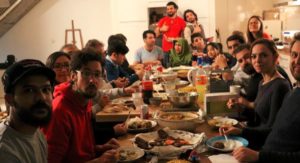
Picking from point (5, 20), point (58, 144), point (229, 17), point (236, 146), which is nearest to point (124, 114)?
point (58, 144)

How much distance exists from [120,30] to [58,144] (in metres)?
5.39

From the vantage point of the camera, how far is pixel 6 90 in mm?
1288

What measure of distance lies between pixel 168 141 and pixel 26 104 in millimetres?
725

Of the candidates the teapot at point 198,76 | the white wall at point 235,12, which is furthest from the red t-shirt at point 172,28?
the teapot at point 198,76

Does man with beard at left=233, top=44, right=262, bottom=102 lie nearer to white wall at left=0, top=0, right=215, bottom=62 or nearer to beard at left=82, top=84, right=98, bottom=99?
beard at left=82, top=84, right=98, bottom=99

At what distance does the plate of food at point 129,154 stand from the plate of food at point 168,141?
0.03 meters

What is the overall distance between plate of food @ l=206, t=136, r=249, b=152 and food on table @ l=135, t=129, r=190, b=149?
132 mm

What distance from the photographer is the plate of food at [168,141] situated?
1.56 m

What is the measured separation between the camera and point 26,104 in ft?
4.29

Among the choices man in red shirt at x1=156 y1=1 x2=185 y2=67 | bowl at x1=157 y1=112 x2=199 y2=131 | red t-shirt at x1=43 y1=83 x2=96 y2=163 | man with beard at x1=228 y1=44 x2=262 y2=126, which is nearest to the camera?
red t-shirt at x1=43 y1=83 x2=96 y2=163

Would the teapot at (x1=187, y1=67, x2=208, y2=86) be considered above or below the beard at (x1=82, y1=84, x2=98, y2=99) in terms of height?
below

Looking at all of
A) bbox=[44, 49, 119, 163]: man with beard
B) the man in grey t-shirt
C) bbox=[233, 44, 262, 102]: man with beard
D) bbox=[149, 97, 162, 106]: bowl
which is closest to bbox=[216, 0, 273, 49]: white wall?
the man in grey t-shirt

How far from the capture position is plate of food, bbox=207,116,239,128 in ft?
6.43

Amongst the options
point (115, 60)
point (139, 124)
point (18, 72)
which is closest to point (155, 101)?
point (139, 124)
